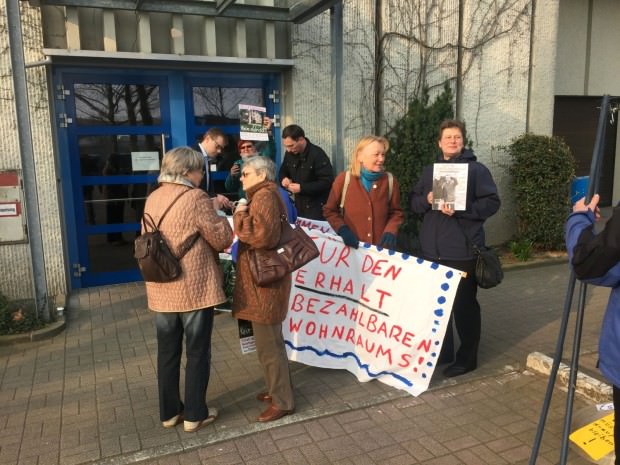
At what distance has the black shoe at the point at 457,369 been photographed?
4.20 metres

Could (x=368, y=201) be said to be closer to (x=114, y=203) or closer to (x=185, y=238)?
(x=185, y=238)

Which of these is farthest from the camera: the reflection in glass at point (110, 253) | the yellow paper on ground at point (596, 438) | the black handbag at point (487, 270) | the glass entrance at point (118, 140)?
the reflection in glass at point (110, 253)

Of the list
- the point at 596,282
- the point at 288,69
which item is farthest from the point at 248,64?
the point at 596,282

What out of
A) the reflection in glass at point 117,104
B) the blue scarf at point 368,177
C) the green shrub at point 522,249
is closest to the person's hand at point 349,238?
the blue scarf at point 368,177

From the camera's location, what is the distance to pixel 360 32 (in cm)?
720

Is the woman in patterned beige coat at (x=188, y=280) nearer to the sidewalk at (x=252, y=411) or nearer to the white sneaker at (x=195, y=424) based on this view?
the white sneaker at (x=195, y=424)

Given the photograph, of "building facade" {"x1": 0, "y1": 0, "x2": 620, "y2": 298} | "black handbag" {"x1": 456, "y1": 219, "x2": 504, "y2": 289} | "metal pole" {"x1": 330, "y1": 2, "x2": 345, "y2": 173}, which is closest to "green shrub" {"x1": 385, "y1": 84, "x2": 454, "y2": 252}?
"building facade" {"x1": 0, "y1": 0, "x2": 620, "y2": 298}

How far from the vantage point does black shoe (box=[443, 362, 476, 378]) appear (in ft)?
13.8

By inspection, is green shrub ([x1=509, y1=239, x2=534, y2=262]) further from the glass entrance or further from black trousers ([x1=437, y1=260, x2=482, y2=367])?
the glass entrance

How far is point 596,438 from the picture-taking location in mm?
3055

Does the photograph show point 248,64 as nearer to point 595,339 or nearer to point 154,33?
point 154,33

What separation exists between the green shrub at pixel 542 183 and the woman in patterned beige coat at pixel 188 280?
5992mm

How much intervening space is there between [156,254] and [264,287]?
694 millimetres

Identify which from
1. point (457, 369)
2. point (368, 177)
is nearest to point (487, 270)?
point (457, 369)
